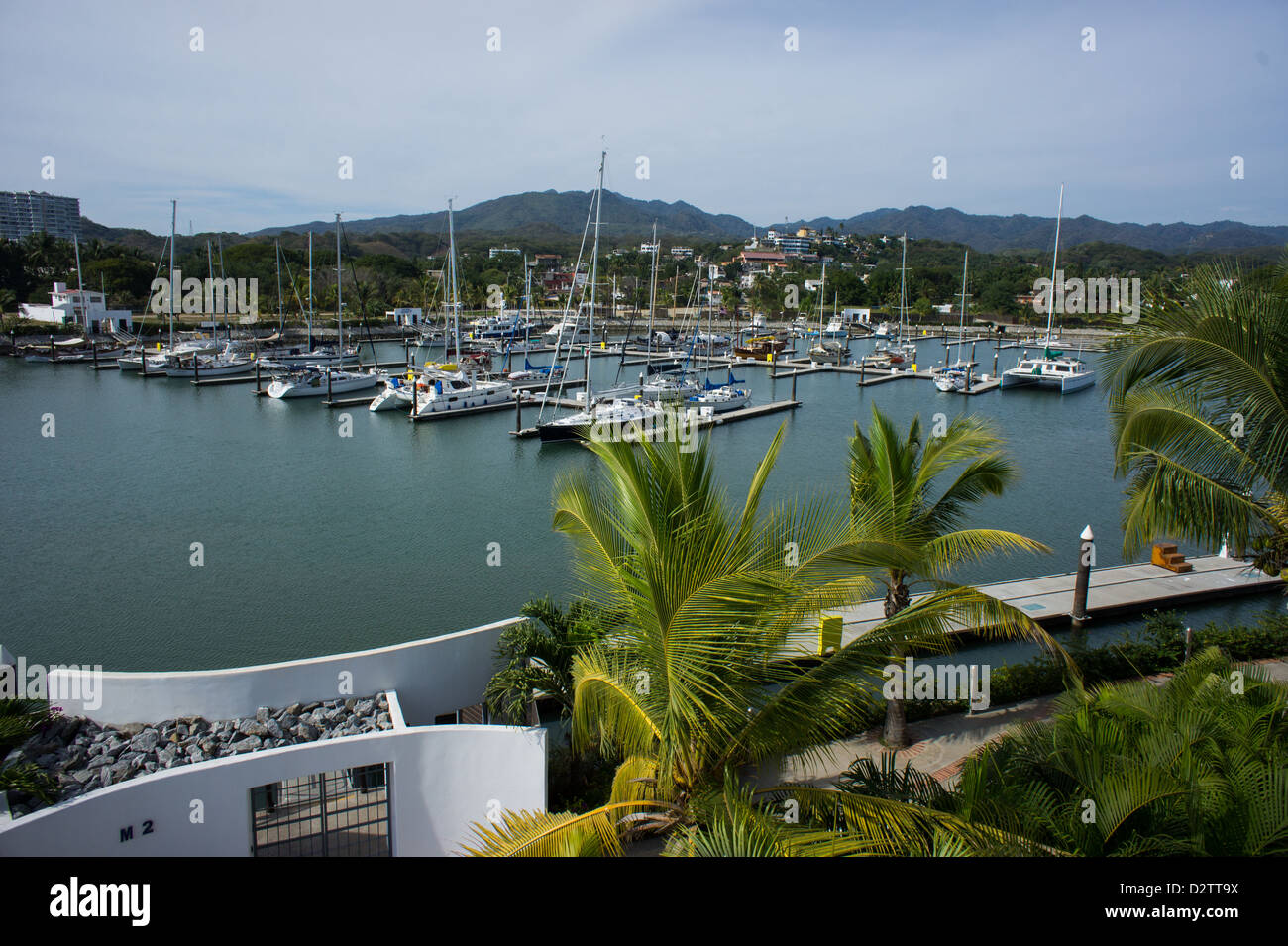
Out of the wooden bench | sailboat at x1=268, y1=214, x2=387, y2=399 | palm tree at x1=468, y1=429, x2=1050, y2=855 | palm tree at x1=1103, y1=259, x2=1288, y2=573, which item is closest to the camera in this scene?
palm tree at x1=468, y1=429, x2=1050, y2=855

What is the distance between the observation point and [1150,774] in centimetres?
479

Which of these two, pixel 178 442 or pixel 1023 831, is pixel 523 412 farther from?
pixel 1023 831

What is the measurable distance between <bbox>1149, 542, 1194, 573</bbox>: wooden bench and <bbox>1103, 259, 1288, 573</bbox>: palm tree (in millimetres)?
10211

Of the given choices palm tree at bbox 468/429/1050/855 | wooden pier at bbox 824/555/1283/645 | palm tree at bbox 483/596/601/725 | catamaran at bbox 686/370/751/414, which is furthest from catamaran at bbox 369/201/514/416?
palm tree at bbox 468/429/1050/855

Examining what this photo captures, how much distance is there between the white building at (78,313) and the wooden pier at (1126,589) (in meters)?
65.3

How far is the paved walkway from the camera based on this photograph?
9.32 metres

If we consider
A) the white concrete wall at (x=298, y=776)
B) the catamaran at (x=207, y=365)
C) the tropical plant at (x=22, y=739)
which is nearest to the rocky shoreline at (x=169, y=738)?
the tropical plant at (x=22, y=739)

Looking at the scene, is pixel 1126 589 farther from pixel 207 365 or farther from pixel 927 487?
pixel 207 365

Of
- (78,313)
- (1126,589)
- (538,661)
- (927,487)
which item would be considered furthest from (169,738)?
(78,313)

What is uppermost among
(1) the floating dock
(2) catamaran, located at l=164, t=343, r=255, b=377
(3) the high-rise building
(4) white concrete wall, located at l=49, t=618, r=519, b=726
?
(3) the high-rise building

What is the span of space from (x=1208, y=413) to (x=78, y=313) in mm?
73147

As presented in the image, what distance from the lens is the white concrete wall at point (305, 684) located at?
8.59 meters

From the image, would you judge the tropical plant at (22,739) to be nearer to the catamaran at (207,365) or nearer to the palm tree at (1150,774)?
the palm tree at (1150,774)

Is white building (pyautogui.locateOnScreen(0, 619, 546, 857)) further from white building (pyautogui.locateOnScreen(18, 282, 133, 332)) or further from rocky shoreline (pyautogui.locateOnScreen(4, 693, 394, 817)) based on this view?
white building (pyautogui.locateOnScreen(18, 282, 133, 332))
